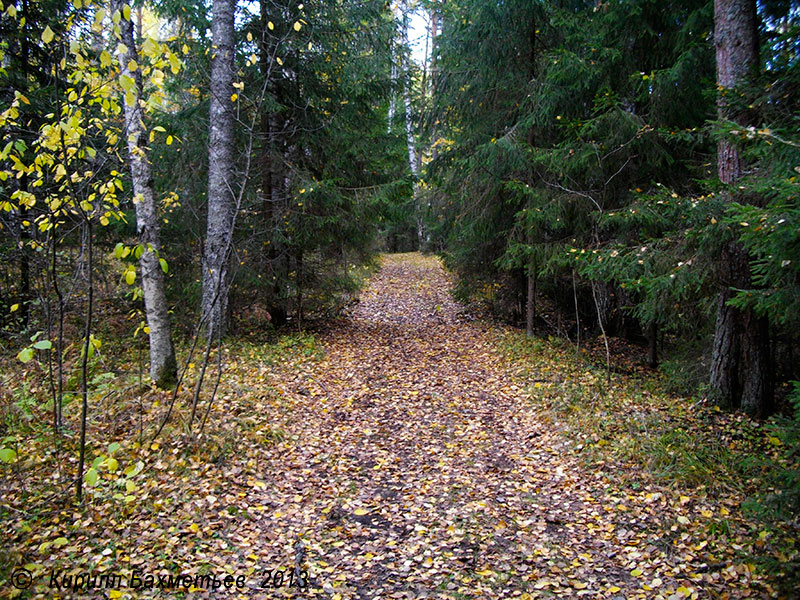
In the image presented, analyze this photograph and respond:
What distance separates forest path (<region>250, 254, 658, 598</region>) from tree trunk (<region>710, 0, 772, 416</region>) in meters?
2.74

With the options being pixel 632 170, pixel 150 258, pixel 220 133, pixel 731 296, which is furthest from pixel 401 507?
pixel 632 170

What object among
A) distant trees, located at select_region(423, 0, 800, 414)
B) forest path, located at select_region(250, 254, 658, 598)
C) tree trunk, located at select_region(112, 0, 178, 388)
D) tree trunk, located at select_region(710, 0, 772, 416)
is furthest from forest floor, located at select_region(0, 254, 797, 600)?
distant trees, located at select_region(423, 0, 800, 414)

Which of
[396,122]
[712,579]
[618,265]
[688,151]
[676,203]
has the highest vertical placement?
[396,122]

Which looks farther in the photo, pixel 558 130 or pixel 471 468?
pixel 558 130

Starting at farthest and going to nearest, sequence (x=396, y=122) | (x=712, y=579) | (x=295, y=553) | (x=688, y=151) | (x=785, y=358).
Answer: (x=396, y=122)
(x=688, y=151)
(x=785, y=358)
(x=295, y=553)
(x=712, y=579)

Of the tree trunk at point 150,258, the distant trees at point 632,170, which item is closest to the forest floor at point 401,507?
the tree trunk at point 150,258

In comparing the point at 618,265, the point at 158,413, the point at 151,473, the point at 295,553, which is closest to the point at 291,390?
the point at 158,413

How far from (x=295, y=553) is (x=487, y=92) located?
10342 mm

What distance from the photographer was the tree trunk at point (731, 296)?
6.23m

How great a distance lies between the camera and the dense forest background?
6223mm

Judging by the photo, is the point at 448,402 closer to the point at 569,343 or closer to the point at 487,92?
the point at 569,343

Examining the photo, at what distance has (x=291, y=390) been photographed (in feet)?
26.5

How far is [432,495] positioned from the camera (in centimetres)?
534

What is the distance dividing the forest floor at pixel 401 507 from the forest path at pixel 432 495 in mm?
20
